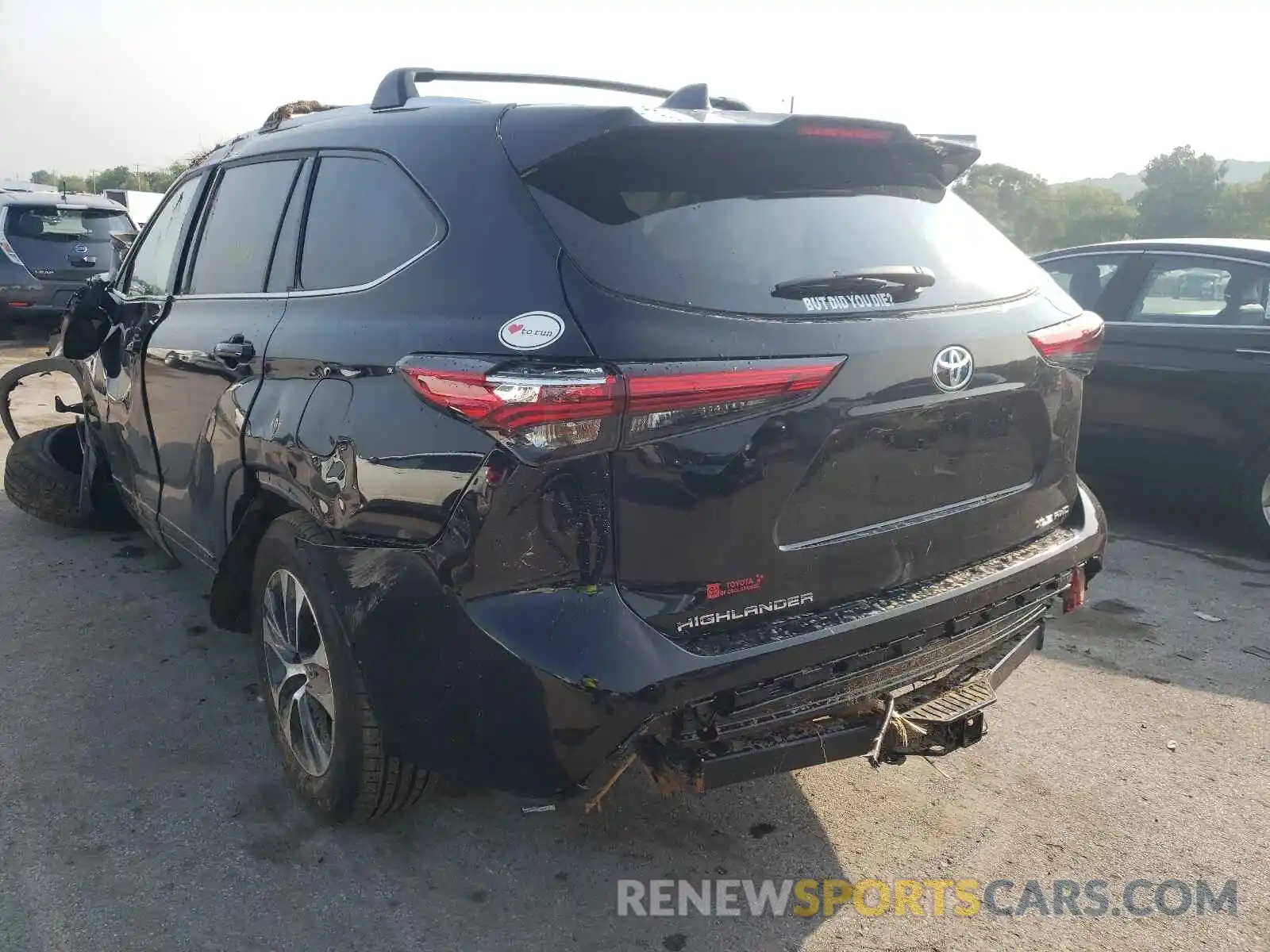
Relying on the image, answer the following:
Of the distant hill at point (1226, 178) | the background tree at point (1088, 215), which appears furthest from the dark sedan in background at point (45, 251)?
the distant hill at point (1226, 178)

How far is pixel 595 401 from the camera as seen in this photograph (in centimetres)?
202

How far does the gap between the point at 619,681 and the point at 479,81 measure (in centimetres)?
211

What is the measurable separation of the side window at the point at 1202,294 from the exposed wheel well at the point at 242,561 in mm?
4815

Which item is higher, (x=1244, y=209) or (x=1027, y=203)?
(x=1027, y=203)

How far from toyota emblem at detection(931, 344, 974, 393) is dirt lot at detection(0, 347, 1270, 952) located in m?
1.27

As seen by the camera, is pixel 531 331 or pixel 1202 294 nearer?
pixel 531 331

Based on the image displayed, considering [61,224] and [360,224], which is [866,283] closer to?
[360,224]

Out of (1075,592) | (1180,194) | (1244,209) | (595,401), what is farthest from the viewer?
(1180,194)

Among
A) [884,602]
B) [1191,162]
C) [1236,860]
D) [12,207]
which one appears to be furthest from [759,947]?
[1191,162]

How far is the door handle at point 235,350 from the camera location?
9.94ft

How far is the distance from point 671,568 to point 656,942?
958 mm

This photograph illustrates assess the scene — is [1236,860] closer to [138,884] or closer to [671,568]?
[671,568]

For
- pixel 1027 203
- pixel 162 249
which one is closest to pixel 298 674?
pixel 162 249

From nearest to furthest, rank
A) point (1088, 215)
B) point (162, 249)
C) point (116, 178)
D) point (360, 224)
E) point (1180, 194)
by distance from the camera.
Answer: point (360, 224)
point (162, 249)
point (1088, 215)
point (1180, 194)
point (116, 178)
